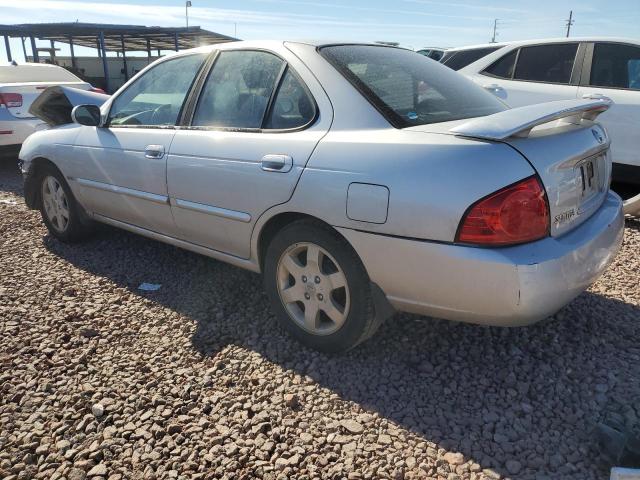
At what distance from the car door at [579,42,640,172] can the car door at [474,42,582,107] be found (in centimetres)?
15

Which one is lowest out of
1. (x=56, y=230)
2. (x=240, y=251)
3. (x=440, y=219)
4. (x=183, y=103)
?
(x=56, y=230)

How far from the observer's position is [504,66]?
602cm

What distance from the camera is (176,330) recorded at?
3102 millimetres

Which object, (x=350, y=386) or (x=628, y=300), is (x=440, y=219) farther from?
(x=628, y=300)

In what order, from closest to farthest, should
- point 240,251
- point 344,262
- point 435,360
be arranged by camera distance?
point 344,262, point 435,360, point 240,251

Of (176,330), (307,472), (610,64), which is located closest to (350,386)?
(307,472)

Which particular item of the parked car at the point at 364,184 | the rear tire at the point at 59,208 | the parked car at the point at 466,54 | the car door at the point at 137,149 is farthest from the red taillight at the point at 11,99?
the parked car at the point at 466,54

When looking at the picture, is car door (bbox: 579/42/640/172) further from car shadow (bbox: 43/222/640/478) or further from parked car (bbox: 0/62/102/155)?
parked car (bbox: 0/62/102/155)

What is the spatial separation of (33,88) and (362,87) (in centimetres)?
637

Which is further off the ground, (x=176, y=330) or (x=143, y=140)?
(x=143, y=140)

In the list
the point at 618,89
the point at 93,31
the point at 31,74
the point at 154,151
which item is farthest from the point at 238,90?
the point at 93,31

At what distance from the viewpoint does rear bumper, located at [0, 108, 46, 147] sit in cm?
690

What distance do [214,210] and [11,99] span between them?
555 cm

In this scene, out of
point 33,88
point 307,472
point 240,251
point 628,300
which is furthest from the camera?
point 33,88
